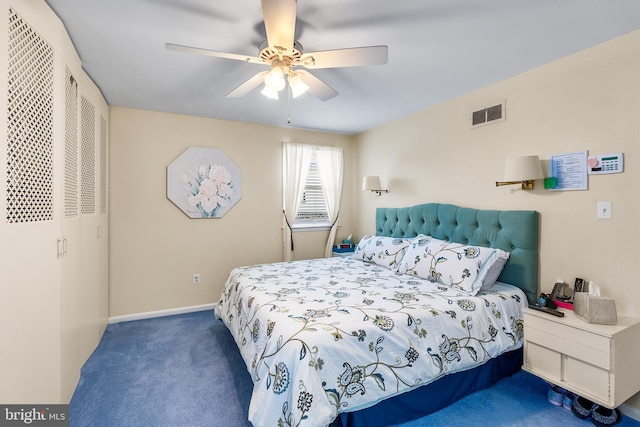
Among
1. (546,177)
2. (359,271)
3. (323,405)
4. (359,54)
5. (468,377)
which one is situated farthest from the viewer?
(359,271)

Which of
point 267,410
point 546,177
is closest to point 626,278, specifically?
point 546,177

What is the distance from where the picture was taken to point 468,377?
2.03 m

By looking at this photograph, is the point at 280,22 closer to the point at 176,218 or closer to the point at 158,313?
the point at 176,218

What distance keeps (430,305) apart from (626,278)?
126cm

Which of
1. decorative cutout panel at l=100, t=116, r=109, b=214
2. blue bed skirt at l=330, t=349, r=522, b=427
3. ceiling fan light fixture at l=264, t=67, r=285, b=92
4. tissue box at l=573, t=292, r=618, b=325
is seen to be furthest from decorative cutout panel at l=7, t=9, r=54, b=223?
Result: tissue box at l=573, t=292, r=618, b=325

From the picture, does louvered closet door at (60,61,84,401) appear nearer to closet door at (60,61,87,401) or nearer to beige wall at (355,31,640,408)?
closet door at (60,61,87,401)

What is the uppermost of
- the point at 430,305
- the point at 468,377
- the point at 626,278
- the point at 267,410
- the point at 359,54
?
the point at 359,54

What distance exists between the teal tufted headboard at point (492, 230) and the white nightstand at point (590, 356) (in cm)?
42

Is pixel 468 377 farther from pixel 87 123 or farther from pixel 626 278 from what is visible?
pixel 87 123

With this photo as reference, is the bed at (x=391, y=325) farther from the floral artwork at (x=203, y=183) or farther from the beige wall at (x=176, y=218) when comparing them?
the floral artwork at (x=203, y=183)

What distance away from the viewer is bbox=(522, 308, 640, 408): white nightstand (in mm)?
1674

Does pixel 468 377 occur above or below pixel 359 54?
below

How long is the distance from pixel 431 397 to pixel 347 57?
215cm

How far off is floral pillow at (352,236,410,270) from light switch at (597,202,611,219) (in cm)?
150
